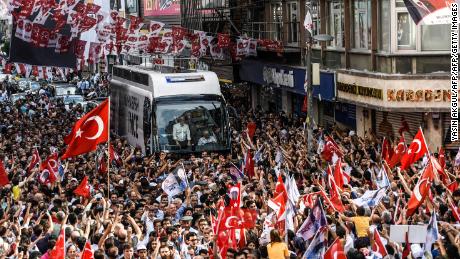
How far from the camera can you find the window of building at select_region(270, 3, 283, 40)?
153 ft

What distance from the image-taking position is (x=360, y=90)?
3528 centimetres

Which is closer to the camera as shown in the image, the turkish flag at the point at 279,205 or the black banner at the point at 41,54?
the turkish flag at the point at 279,205

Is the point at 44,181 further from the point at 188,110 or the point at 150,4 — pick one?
the point at 150,4

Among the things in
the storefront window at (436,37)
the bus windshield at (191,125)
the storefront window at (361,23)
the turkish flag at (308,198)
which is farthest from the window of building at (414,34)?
the turkish flag at (308,198)

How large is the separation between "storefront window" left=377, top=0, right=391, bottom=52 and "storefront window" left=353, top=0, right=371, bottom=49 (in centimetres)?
97

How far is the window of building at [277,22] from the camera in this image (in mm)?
46719

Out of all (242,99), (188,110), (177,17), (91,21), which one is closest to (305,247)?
(188,110)

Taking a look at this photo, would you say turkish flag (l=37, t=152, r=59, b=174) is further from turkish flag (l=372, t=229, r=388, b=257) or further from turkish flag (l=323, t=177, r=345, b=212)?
turkish flag (l=372, t=229, r=388, b=257)

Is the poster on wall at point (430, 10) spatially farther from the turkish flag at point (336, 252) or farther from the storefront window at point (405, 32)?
the turkish flag at point (336, 252)

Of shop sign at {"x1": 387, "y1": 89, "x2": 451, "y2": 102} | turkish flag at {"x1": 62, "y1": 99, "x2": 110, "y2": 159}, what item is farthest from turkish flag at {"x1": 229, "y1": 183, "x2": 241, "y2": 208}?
shop sign at {"x1": 387, "y1": 89, "x2": 451, "y2": 102}

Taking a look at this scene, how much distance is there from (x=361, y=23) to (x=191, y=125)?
7.84 m

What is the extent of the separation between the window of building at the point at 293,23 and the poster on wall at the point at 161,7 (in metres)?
25.7

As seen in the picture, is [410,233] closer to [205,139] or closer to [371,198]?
[371,198]

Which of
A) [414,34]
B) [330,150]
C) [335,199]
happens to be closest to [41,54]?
[414,34]
